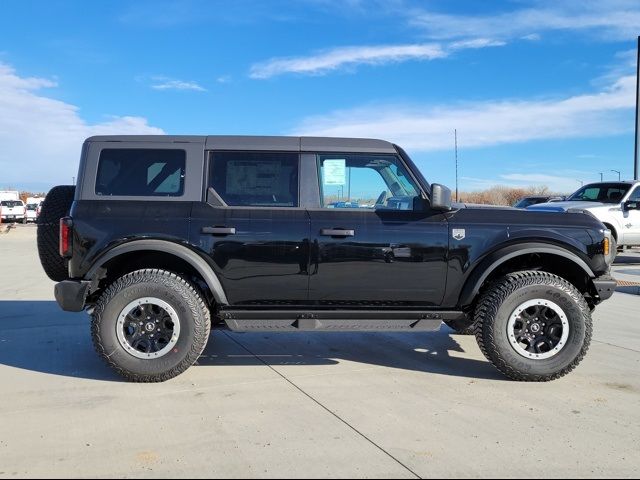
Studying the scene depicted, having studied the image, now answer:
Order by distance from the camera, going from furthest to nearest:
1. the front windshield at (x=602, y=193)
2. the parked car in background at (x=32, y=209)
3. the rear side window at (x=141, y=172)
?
the parked car in background at (x=32, y=209)
the front windshield at (x=602, y=193)
the rear side window at (x=141, y=172)

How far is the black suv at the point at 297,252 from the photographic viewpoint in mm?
4508

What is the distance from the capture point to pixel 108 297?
177 inches

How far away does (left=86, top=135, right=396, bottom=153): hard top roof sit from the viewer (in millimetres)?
4758

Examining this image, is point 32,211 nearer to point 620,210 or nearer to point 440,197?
point 620,210

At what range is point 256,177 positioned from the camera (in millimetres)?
4766

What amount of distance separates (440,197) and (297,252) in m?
1.23

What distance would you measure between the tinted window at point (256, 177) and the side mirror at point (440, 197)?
1.13m

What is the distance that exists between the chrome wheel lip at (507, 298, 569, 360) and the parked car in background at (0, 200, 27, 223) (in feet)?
132

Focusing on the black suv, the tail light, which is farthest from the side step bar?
the tail light

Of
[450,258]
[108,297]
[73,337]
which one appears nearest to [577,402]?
[450,258]

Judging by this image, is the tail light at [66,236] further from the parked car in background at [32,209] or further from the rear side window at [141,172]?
the parked car in background at [32,209]

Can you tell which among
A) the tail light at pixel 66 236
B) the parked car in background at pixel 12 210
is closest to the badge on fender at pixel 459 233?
the tail light at pixel 66 236

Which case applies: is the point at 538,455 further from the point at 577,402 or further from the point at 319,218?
the point at 319,218

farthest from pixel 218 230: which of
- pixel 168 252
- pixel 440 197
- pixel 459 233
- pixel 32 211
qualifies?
pixel 32 211
